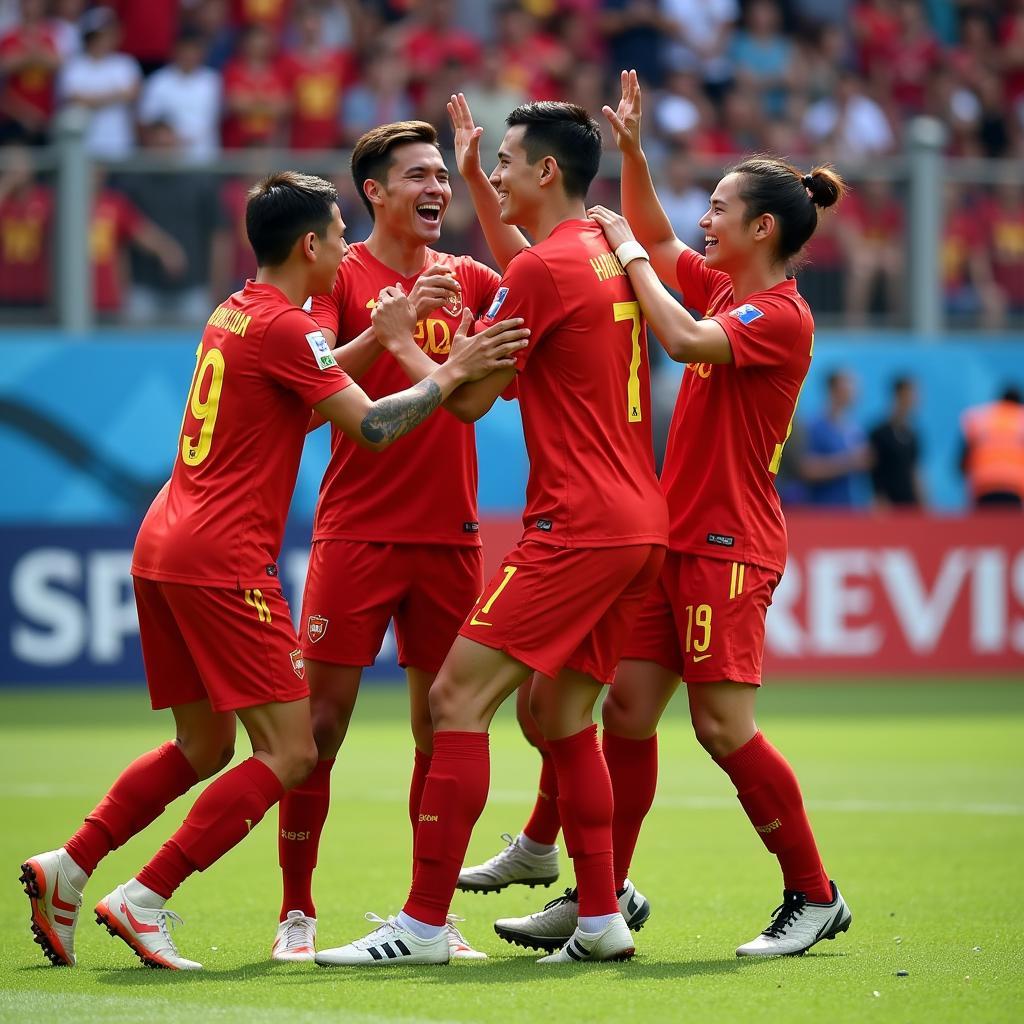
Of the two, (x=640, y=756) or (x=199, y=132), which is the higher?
(x=199, y=132)

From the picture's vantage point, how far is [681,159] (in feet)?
52.4

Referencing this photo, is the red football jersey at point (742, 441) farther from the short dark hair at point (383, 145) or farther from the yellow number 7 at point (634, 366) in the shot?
the short dark hair at point (383, 145)

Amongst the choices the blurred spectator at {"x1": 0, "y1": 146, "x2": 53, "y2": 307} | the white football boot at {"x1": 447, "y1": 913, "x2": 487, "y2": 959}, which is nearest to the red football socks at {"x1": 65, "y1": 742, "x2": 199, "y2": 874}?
the white football boot at {"x1": 447, "y1": 913, "x2": 487, "y2": 959}

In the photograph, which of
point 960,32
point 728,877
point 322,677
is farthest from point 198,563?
point 960,32

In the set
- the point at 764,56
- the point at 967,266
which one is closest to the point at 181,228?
the point at 764,56

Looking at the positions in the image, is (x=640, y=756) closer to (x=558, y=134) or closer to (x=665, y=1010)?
(x=665, y=1010)

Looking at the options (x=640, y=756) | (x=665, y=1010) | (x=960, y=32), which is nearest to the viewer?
(x=665, y=1010)

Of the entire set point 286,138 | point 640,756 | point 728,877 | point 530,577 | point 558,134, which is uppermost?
point 286,138

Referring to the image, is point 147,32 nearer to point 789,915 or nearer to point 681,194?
point 681,194

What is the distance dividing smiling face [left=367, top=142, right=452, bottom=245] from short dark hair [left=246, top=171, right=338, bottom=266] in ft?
1.64

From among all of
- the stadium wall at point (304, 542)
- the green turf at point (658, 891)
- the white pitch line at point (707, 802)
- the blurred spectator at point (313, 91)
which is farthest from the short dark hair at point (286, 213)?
the blurred spectator at point (313, 91)

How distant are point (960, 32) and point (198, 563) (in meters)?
17.2

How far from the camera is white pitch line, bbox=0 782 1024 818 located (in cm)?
921

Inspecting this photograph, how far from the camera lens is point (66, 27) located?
53.3ft
